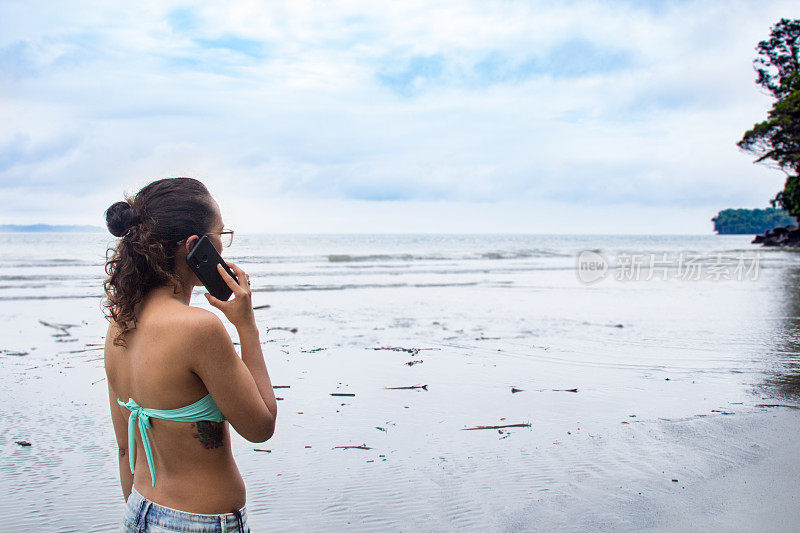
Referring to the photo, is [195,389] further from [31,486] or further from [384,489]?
[31,486]

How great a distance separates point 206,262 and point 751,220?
15337 centimetres

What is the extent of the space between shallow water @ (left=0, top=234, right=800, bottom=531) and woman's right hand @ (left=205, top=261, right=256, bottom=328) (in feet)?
1.70

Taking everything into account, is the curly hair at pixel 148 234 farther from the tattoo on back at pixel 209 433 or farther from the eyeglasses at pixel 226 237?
the tattoo on back at pixel 209 433

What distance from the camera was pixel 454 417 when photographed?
16.1ft

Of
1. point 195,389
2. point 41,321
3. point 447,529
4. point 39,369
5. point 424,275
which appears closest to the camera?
point 195,389

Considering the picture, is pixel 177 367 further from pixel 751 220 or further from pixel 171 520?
pixel 751 220

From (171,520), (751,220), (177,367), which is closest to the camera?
(177,367)

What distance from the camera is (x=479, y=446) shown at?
4277 millimetres

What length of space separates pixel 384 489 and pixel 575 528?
112 centimetres

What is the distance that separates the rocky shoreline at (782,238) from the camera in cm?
5044

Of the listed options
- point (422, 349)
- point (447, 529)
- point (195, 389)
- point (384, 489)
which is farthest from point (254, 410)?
point (422, 349)

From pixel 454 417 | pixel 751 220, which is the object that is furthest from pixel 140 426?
pixel 751 220

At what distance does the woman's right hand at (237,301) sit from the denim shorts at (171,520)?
57cm

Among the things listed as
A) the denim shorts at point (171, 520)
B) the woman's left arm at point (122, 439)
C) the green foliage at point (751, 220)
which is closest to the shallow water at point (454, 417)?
the woman's left arm at point (122, 439)
